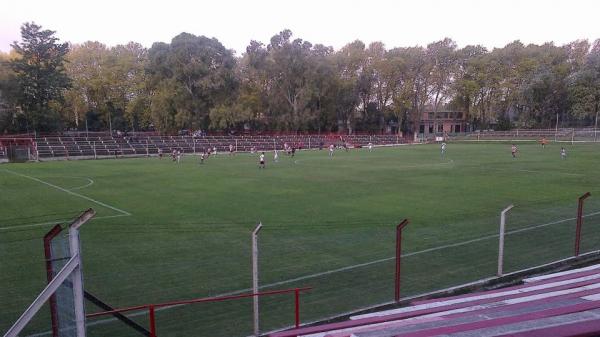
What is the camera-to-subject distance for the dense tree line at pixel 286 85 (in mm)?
57156

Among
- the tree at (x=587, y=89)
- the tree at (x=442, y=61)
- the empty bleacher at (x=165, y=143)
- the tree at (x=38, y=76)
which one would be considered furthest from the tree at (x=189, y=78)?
the tree at (x=587, y=89)

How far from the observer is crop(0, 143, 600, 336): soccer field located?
833cm

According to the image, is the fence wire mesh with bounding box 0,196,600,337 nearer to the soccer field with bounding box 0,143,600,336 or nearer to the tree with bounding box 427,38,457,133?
the soccer field with bounding box 0,143,600,336

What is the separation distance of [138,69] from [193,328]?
7688 centimetres

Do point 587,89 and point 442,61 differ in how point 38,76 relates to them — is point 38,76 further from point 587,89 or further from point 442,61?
point 587,89

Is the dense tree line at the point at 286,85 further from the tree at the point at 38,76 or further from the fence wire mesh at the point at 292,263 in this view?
the fence wire mesh at the point at 292,263

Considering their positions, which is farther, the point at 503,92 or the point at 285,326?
the point at 503,92

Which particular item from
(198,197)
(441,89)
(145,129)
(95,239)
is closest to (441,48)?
(441,89)

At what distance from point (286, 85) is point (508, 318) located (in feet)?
235

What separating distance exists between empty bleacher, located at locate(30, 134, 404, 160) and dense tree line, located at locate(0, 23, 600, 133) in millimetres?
4552

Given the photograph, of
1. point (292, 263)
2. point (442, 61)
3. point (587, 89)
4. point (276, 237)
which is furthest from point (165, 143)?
point (587, 89)

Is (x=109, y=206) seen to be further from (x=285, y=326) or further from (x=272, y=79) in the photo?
(x=272, y=79)

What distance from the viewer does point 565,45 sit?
83375mm

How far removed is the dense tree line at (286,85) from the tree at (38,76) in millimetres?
126
